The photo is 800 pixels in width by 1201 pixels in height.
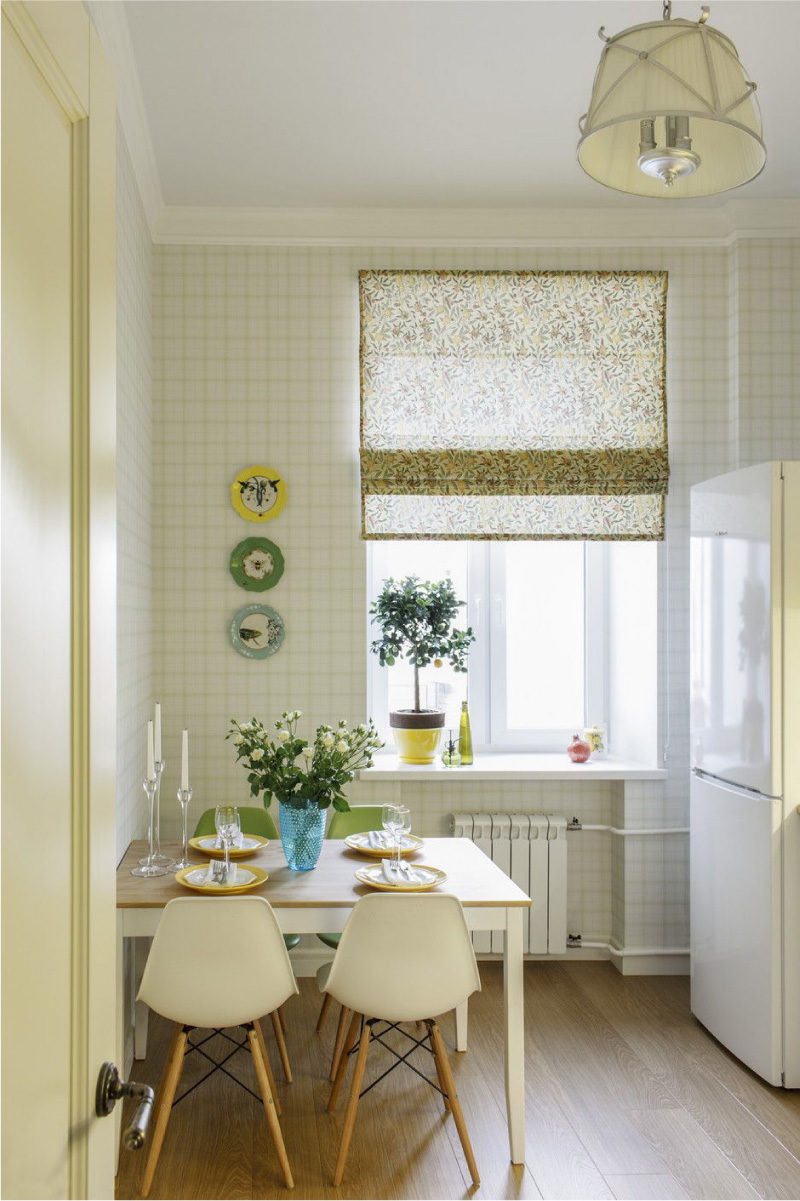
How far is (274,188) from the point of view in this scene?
12.3 ft

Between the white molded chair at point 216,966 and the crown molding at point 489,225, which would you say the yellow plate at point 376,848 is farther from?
the crown molding at point 489,225

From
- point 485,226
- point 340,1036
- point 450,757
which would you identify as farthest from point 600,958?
point 485,226

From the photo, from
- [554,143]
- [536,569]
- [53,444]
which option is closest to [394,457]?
[536,569]

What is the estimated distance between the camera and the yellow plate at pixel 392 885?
269 centimetres

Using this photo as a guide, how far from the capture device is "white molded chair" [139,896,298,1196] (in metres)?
2.40

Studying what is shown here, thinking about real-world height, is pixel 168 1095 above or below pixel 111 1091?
below

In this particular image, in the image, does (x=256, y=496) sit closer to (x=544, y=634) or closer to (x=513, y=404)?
(x=513, y=404)

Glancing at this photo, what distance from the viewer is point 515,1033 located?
104 inches

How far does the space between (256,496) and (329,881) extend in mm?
1772

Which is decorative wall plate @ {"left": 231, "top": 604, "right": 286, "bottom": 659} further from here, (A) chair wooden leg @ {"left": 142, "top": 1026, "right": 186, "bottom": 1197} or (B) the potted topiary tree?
(A) chair wooden leg @ {"left": 142, "top": 1026, "right": 186, "bottom": 1197}

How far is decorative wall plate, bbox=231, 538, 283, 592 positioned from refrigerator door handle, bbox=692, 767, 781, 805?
1.87m

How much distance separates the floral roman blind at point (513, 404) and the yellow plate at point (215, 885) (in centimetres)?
165

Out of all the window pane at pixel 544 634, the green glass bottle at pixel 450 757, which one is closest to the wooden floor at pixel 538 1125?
the green glass bottle at pixel 450 757

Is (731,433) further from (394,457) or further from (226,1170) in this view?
(226,1170)
